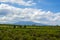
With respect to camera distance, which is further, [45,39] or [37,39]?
[45,39]

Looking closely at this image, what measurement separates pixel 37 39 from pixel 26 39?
327cm

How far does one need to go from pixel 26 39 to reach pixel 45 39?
7.50 metres

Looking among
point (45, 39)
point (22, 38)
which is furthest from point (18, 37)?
point (45, 39)

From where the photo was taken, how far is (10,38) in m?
53.1

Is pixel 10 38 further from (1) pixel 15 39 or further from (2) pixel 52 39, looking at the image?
(2) pixel 52 39

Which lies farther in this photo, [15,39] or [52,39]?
[52,39]

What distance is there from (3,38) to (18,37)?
14.8 ft

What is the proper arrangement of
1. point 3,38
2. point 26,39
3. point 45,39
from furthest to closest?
point 45,39, point 26,39, point 3,38

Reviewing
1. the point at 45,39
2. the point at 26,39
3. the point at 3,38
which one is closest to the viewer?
the point at 3,38

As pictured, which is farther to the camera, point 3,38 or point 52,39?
point 52,39

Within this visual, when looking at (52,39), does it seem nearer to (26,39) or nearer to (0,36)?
(26,39)

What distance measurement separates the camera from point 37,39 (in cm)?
5788

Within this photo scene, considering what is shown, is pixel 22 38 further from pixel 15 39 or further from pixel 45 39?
pixel 45 39

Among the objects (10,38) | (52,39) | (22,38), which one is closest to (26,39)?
(22,38)
